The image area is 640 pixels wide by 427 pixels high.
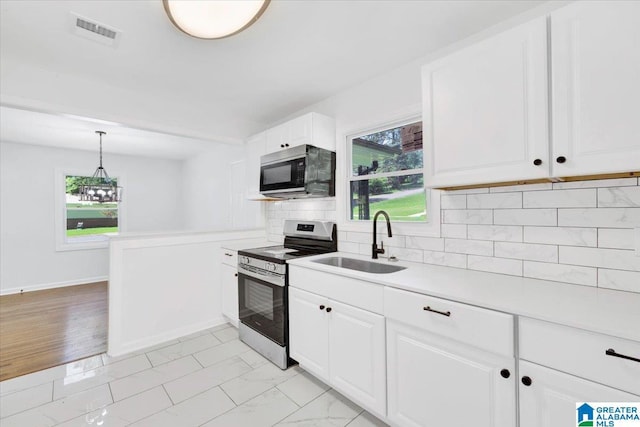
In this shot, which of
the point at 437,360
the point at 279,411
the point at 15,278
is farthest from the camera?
the point at 15,278

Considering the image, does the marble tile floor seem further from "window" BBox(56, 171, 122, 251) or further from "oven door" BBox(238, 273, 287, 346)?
"window" BBox(56, 171, 122, 251)

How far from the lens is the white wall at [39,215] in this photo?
455 cm

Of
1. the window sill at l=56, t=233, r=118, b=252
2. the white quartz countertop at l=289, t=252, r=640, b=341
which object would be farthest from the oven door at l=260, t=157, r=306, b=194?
the window sill at l=56, t=233, r=118, b=252

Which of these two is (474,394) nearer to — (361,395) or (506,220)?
(361,395)

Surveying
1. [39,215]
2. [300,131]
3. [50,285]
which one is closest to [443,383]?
[300,131]

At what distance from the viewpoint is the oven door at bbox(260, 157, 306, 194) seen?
8.45ft

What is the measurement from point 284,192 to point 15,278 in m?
5.13

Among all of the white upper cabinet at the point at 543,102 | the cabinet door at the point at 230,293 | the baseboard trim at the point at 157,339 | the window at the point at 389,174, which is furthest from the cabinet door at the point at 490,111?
the baseboard trim at the point at 157,339

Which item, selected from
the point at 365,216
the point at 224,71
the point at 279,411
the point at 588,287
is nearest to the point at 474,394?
the point at 588,287

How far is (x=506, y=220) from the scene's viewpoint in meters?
1.70

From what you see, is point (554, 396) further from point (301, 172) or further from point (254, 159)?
point (254, 159)

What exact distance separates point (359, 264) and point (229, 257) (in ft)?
5.01

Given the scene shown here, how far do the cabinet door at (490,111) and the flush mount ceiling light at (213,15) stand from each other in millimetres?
1058

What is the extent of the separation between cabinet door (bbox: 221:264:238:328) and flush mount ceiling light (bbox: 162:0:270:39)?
2.21 m
